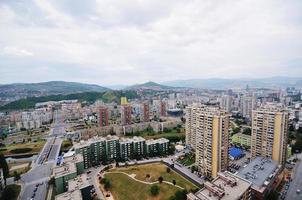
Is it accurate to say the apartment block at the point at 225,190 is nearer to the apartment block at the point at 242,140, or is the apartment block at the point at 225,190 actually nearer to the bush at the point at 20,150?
the apartment block at the point at 242,140

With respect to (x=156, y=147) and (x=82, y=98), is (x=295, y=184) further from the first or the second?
(x=82, y=98)

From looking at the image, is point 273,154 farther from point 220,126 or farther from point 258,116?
point 220,126

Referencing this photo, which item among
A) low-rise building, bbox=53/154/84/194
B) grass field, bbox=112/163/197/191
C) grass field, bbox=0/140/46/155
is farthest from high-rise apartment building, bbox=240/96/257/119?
grass field, bbox=0/140/46/155

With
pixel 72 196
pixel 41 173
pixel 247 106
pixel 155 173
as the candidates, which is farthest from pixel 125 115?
pixel 247 106

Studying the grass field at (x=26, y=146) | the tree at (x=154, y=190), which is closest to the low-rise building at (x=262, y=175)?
the tree at (x=154, y=190)

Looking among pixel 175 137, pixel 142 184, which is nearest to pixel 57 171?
pixel 142 184
